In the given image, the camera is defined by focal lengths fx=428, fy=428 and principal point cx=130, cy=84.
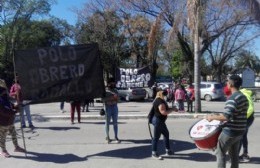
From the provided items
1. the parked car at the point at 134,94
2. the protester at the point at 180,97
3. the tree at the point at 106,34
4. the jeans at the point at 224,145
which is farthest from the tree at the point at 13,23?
the jeans at the point at 224,145

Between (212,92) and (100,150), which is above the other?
(212,92)

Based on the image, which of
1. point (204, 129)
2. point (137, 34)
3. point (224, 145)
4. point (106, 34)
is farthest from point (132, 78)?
point (106, 34)

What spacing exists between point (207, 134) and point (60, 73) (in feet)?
13.2

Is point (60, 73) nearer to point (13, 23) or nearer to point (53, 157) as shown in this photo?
point (53, 157)

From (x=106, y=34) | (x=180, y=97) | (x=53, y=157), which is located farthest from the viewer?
(x=106, y=34)

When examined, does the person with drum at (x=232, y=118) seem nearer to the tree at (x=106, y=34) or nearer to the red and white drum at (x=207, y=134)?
the red and white drum at (x=207, y=134)

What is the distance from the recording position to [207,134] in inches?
269

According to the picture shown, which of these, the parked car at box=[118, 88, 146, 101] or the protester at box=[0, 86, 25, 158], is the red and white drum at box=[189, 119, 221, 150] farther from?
the parked car at box=[118, 88, 146, 101]

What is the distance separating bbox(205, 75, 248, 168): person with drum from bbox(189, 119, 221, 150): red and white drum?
1.02ft

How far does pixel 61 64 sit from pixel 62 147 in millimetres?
2140

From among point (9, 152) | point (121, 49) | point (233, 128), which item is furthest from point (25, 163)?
point (121, 49)

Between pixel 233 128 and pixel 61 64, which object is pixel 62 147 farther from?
pixel 233 128

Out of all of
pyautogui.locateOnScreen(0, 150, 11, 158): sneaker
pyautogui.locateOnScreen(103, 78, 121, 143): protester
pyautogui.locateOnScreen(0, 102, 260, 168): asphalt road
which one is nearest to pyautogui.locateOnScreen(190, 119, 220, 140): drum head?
pyautogui.locateOnScreen(0, 102, 260, 168): asphalt road

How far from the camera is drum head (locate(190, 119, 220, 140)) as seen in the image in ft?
22.3
